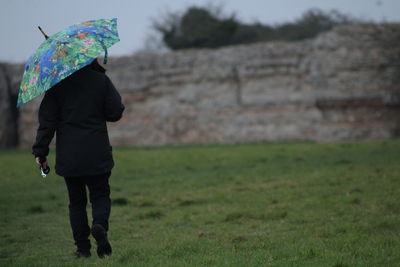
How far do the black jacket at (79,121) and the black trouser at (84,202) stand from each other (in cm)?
19

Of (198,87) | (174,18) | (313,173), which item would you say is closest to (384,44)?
(198,87)

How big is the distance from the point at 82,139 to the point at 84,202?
0.74m

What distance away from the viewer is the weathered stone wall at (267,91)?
23594mm

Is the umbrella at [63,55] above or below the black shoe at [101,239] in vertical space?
above

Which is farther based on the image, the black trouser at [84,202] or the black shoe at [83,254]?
the black shoe at [83,254]

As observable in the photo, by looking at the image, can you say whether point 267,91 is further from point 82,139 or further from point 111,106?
point 82,139

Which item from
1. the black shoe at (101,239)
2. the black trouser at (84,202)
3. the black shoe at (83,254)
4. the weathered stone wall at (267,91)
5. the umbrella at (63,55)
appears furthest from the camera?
the weathered stone wall at (267,91)

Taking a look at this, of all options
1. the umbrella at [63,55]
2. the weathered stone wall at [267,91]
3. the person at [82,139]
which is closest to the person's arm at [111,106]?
the person at [82,139]

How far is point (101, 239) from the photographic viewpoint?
5.69 meters

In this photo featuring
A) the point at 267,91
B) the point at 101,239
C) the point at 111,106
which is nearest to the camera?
the point at 101,239

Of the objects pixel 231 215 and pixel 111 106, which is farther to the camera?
pixel 231 215

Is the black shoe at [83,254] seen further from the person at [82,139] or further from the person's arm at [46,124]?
the person's arm at [46,124]

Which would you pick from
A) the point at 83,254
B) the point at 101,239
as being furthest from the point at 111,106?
the point at 83,254

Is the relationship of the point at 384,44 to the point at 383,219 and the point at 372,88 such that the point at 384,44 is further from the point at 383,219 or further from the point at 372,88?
the point at 383,219
